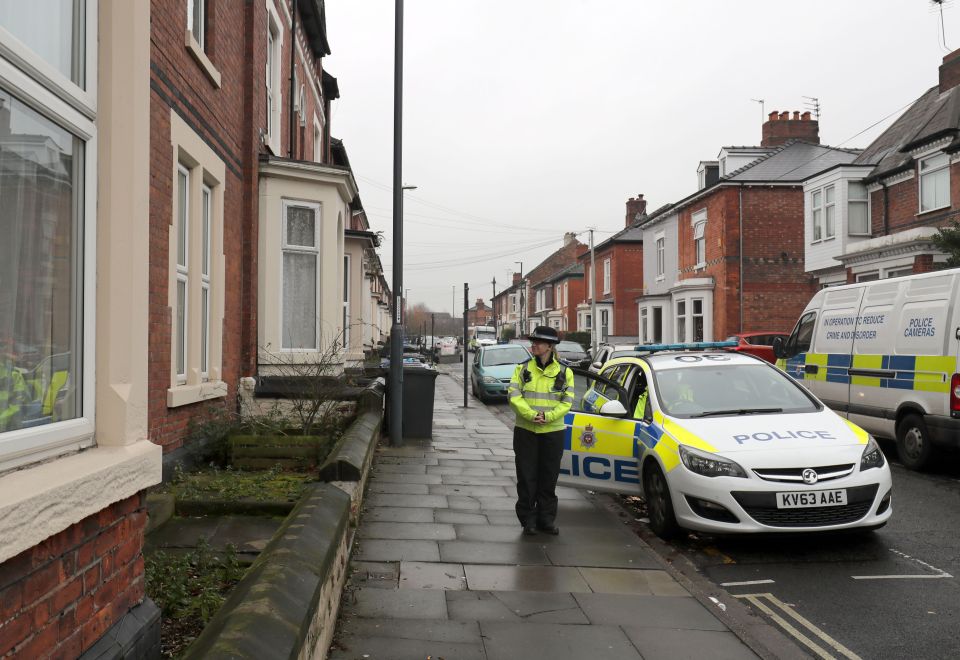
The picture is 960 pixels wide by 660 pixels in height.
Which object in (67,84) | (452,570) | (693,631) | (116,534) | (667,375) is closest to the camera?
(67,84)

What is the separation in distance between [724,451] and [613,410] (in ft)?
4.37

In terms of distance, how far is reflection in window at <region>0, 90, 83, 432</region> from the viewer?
8.04ft

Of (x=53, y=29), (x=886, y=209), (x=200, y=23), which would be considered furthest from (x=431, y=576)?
(x=886, y=209)

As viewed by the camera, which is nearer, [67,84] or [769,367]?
[67,84]

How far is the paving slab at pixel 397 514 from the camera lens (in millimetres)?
7055

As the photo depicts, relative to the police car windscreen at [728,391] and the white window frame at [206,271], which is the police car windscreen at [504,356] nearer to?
the white window frame at [206,271]

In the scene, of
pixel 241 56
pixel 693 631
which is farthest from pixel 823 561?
pixel 241 56

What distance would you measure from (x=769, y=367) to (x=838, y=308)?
4.82 m

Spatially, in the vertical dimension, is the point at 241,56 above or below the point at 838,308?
above

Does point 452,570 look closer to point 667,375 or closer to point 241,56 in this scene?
point 667,375

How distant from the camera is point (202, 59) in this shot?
7.61 metres

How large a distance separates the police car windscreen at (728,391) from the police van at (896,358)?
3047 mm

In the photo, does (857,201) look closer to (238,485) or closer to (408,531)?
(408,531)

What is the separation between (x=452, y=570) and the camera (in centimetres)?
561
